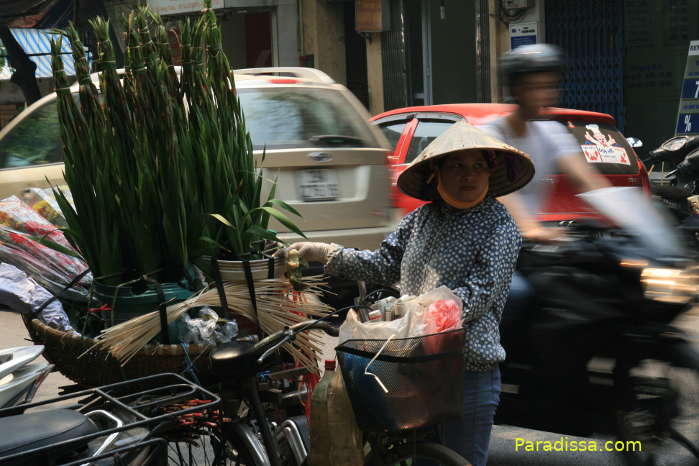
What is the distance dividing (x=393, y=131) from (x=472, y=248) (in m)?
6.18

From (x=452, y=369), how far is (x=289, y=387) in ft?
2.79

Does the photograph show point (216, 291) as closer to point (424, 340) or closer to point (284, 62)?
point (424, 340)

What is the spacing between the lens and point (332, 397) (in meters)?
2.81

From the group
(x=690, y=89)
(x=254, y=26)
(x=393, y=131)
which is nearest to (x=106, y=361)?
(x=393, y=131)

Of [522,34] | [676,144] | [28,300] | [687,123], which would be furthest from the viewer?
[522,34]

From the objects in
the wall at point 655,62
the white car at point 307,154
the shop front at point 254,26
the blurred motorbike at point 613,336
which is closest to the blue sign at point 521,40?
the wall at point 655,62

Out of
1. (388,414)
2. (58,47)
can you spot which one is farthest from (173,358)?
(58,47)

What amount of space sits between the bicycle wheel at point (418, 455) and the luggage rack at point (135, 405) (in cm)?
51

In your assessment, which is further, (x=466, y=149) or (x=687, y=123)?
(x=687, y=123)

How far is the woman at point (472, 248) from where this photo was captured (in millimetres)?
2959

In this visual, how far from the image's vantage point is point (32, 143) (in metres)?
7.16

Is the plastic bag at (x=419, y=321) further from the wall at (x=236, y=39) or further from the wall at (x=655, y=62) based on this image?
the wall at (x=236, y=39)

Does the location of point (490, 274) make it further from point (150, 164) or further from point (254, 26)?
point (254, 26)

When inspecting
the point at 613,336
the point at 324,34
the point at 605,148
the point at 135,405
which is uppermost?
the point at 324,34
